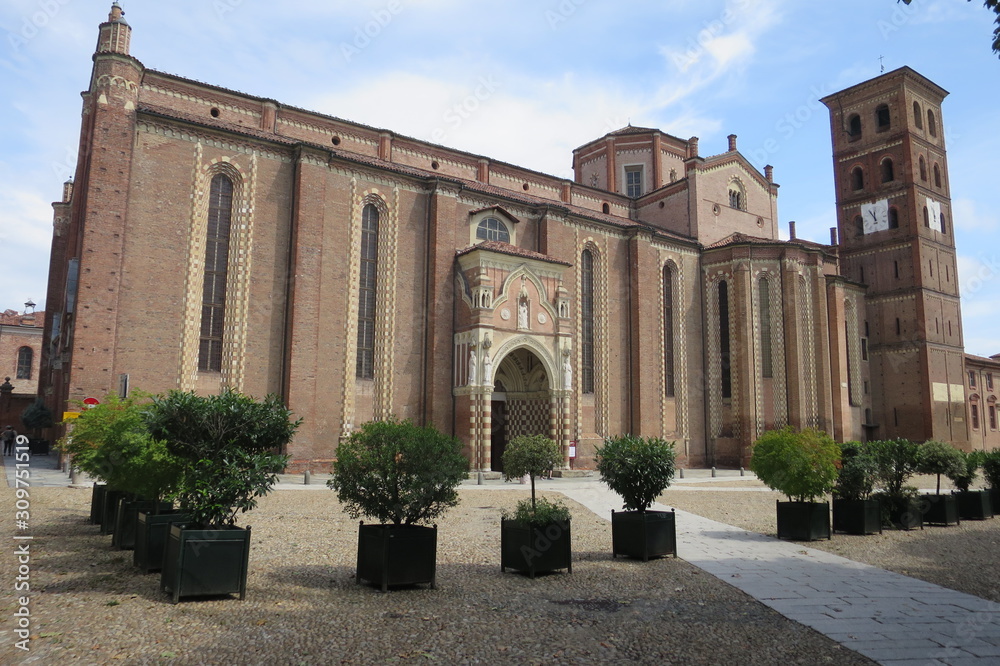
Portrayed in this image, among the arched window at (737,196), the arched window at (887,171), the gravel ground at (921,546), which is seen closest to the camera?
the gravel ground at (921,546)

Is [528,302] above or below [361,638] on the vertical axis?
above

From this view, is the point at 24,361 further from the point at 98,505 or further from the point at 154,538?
the point at 154,538

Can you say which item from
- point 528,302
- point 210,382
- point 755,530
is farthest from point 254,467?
point 528,302

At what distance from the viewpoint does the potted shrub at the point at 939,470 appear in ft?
50.4

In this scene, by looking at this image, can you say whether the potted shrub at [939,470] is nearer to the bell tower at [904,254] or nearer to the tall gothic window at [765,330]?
the tall gothic window at [765,330]

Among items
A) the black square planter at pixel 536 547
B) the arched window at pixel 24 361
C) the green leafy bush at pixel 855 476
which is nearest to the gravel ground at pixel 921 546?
the green leafy bush at pixel 855 476

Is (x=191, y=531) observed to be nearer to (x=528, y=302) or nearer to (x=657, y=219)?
(x=528, y=302)

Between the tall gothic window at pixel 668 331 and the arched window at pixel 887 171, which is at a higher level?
the arched window at pixel 887 171

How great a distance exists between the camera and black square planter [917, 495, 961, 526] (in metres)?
15.3

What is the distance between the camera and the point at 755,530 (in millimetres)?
14180

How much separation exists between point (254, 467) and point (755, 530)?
10991mm

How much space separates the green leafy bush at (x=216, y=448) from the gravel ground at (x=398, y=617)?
43.2 inches

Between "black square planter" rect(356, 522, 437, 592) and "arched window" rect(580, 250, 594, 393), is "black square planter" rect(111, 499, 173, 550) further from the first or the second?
"arched window" rect(580, 250, 594, 393)

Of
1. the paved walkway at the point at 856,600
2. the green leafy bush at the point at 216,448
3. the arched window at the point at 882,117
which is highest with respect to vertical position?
the arched window at the point at 882,117
